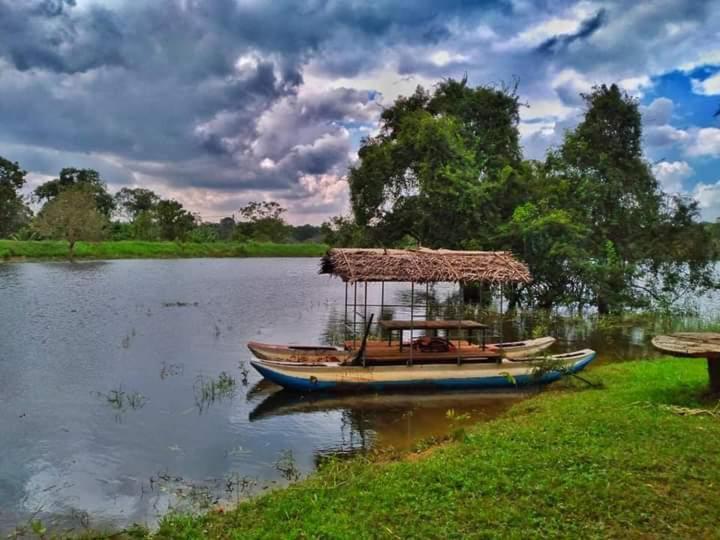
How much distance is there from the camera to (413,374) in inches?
522

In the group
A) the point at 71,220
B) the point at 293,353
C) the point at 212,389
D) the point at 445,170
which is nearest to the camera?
the point at 212,389

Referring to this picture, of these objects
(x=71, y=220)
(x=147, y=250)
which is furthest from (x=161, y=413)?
(x=147, y=250)

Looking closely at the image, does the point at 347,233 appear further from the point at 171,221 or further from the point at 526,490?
the point at 171,221

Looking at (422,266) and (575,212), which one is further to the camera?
(575,212)

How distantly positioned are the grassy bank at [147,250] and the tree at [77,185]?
14.9 metres

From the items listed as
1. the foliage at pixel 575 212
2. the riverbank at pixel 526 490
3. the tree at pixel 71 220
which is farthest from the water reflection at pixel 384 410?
the tree at pixel 71 220

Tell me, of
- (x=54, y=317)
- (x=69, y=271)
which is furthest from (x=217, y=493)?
(x=69, y=271)

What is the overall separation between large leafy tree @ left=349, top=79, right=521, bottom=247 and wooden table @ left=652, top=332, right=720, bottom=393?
1489cm

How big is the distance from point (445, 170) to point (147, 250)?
5038 cm

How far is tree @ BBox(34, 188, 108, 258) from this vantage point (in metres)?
53.7

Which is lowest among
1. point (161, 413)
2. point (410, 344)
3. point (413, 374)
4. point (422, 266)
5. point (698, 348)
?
point (161, 413)

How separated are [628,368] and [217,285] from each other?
29.2 meters

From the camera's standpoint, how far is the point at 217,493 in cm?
787

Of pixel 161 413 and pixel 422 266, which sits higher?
pixel 422 266
